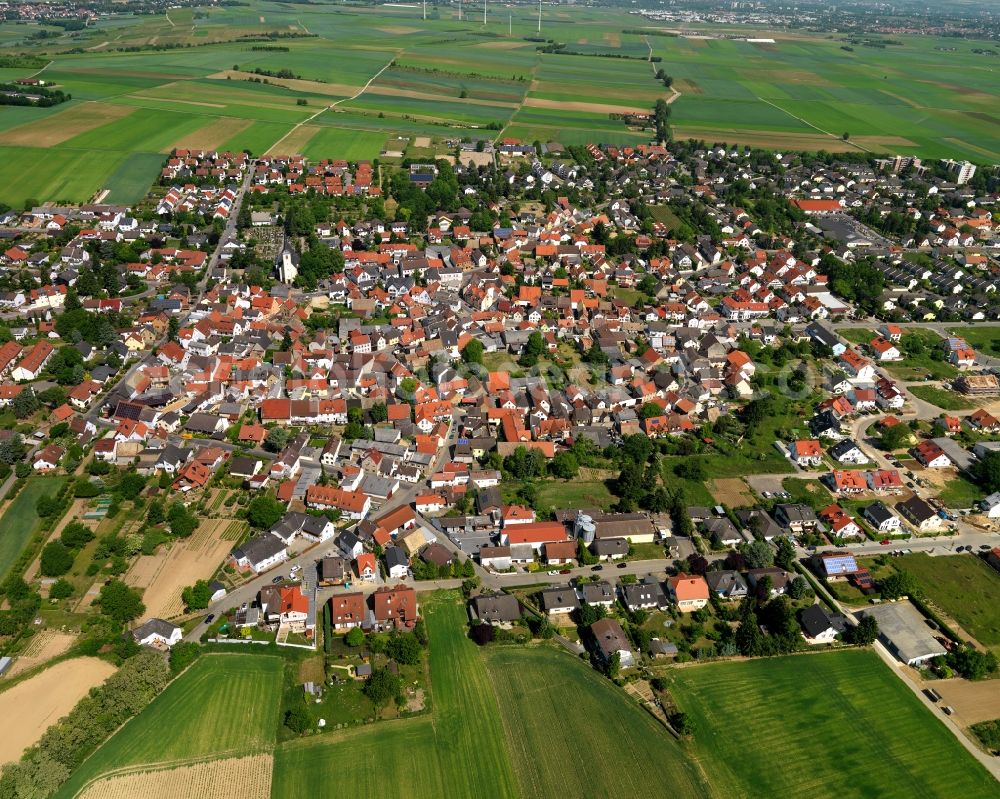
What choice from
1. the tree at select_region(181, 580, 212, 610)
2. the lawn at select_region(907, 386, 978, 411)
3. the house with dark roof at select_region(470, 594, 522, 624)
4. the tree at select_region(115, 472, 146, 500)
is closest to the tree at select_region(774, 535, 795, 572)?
the house with dark roof at select_region(470, 594, 522, 624)

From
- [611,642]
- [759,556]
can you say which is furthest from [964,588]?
[611,642]

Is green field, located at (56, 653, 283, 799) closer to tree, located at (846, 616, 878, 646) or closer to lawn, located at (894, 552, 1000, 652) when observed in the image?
tree, located at (846, 616, 878, 646)

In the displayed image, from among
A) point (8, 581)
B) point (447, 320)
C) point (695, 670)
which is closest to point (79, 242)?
point (447, 320)

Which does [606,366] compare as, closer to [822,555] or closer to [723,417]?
[723,417]

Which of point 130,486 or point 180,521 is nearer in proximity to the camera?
point 180,521

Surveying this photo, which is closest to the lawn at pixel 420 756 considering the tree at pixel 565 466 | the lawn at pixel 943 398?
the tree at pixel 565 466

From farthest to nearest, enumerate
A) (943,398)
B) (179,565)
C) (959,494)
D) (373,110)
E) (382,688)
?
(373,110), (943,398), (959,494), (179,565), (382,688)

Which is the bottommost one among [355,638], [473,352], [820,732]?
[820,732]

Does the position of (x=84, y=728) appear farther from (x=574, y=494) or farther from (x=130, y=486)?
(x=574, y=494)
